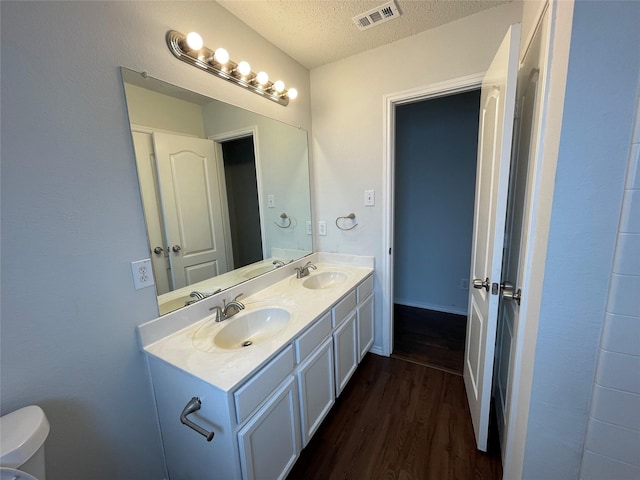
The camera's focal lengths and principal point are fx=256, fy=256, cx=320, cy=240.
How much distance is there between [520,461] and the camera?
0.93m

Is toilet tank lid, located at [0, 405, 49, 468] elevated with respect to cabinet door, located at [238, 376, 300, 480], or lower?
elevated

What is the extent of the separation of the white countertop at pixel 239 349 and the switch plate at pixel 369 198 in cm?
59

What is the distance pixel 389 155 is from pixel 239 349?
5.24 feet

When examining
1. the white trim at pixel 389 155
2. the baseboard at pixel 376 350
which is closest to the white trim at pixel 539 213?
the white trim at pixel 389 155

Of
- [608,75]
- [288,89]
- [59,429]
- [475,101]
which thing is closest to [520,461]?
[608,75]

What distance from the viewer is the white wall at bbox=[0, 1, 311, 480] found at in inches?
31.0

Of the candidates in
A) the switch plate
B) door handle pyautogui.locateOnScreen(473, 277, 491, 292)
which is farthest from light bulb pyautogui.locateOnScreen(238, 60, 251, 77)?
door handle pyautogui.locateOnScreen(473, 277, 491, 292)

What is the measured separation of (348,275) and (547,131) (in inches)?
55.6

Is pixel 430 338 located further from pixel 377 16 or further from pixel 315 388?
pixel 377 16

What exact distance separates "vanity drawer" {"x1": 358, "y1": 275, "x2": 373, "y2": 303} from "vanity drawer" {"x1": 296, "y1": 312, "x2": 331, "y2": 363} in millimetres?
469

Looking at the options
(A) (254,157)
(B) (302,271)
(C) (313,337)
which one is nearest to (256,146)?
(A) (254,157)

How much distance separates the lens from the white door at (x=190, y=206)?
1.22 m

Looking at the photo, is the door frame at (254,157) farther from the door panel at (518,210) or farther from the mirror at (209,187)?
the door panel at (518,210)

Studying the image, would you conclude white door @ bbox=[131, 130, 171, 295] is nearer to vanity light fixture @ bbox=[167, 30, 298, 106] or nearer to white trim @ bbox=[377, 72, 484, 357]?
vanity light fixture @ bbox=[167, 30, 298, 106]
